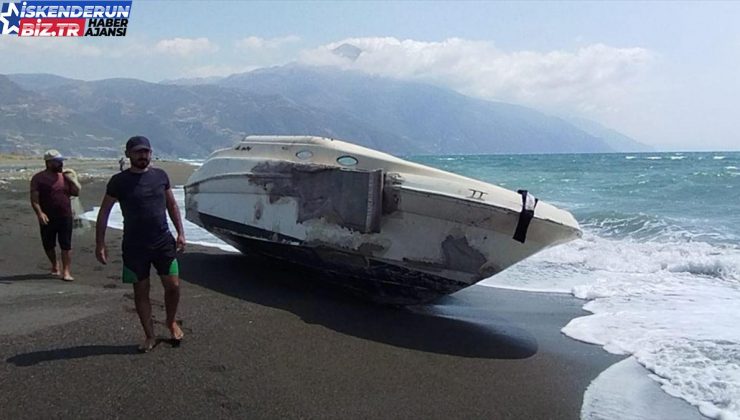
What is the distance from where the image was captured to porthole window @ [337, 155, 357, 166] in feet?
20.9

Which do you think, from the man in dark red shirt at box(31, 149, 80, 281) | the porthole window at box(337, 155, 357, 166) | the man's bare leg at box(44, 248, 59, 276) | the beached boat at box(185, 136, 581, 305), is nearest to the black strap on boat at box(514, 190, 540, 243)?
the beached boat at box(185, 136, 581, 305)

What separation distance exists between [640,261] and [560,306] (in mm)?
3800

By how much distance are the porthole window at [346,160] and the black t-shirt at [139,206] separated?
2.44 meters

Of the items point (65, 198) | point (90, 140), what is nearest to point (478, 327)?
point (65, 198)

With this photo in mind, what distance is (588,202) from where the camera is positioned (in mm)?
21406

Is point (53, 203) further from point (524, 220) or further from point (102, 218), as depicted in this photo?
point (524, 220)

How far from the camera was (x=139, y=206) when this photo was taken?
4.28m

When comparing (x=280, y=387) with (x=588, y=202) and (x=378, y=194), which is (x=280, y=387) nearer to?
(x=378, y=194)

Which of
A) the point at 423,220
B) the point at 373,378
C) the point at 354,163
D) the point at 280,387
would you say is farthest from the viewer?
the point at 354,163

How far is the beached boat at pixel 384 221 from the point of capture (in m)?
5.68

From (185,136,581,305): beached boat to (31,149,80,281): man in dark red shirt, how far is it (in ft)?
6.40

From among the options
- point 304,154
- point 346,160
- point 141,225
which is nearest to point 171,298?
point 141,225

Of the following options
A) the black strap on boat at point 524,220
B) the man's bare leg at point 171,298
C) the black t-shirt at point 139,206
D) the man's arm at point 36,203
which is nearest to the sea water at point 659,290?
the black strap on boat at point 524,220

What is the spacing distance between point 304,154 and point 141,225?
2.72 meters
